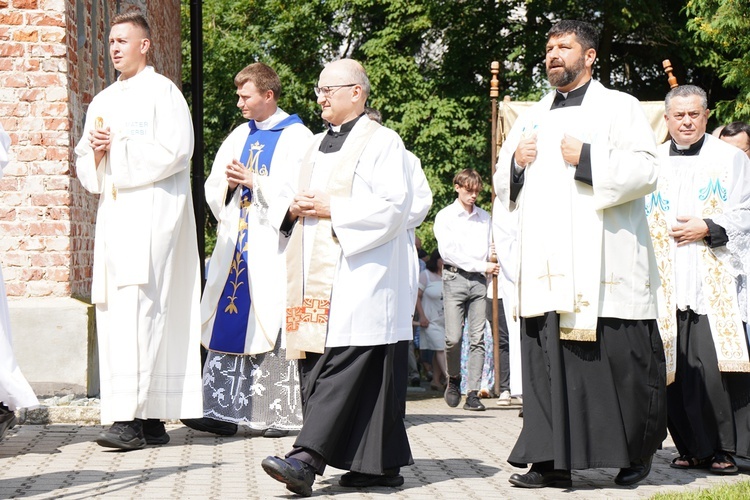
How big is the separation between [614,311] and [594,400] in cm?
47

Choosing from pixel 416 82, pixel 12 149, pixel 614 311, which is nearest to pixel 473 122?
pixel 416 82

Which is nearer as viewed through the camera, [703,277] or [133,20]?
[703,277]

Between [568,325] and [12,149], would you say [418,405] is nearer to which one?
[12,149]

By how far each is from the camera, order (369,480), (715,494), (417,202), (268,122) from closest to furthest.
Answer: (715,494) → (369,480) → (268,122) → (417,202)

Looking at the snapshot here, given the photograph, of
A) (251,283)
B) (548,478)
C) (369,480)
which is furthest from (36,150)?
(548,478)

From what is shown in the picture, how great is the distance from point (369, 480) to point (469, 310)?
564cm

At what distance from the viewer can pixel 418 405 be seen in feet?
39.0

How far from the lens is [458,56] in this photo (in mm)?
23672

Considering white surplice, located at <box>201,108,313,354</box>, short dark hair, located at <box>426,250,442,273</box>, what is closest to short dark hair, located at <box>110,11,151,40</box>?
white surplice, located at <box>201,108,313,354</box>

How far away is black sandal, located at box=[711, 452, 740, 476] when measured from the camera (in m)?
7.34

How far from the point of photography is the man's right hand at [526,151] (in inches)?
264

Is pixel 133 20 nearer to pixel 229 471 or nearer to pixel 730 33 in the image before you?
pixel 229 471

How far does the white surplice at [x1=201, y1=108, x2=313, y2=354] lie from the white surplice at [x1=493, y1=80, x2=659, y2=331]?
2.39 meters

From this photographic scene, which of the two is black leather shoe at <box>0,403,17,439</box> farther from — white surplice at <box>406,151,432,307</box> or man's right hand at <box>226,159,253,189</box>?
white surplice at <box>406,151,432,307</box>
